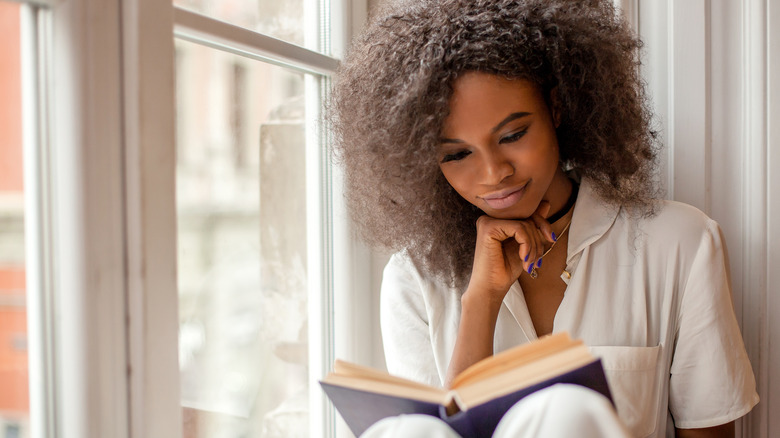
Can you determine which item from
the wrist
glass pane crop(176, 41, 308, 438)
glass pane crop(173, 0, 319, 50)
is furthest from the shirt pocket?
glass pane crop(173, 0, 319, 50)

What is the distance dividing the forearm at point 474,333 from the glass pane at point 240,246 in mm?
370

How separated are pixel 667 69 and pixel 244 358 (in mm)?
1056

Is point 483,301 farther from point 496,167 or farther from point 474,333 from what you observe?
point 496,167

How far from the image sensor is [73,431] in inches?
30.7

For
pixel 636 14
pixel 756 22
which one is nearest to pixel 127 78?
pixel 636 14

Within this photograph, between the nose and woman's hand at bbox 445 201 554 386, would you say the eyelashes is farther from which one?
woman's hand at bbox 445 201 554 386

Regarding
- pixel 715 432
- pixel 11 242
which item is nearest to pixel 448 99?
pixel 11 242

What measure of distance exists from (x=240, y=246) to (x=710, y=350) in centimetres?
84

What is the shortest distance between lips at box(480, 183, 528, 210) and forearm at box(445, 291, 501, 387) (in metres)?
0.18

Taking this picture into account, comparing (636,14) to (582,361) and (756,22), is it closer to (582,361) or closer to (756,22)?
(756,22)

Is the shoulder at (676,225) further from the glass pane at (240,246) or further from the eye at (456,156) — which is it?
the glass pane at (240,246)

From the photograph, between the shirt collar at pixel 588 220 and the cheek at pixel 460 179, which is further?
the shirt collar at pixel 588 220

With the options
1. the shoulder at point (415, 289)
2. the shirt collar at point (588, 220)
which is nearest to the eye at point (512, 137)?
the shirt collar at point (588, 220)

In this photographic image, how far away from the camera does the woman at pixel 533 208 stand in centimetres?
99
